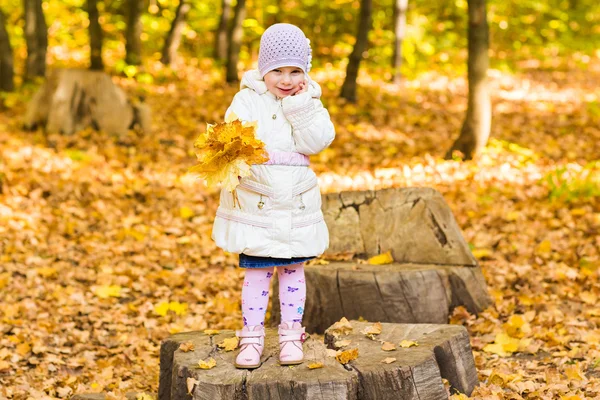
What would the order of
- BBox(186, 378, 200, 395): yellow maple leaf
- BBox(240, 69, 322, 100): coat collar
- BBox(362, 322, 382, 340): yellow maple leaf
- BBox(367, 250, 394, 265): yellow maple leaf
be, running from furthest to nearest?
BBox(367, 250, 394, 265): yellow maple leaf < BBox(362, 322, 382, 340): yellow maple leaf < BBox(240, 69, 322, 100): coat collar < BBox(186, 378, 200, 395): yellow maple leaf

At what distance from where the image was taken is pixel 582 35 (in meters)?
23.0

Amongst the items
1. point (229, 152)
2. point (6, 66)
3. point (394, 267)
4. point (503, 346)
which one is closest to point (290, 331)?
point (229, 152)

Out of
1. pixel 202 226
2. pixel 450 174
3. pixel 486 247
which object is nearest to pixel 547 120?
pixel 450 174

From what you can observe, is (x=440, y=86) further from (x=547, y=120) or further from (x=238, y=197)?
(x=238, y=197)

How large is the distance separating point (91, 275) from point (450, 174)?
484cm

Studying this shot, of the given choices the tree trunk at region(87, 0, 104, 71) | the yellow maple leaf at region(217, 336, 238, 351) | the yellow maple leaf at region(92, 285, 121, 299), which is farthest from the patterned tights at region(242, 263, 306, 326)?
the tree trunk at region(87, 0, 104, 71)

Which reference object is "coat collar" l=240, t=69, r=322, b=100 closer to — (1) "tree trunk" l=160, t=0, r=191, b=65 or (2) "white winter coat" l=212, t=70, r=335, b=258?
(2) "white winter coat" l=212, t=70, r=335, b=258

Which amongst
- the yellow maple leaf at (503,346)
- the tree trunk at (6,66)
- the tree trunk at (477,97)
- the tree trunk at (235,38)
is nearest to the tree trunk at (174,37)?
the tree trunk at (235,38)

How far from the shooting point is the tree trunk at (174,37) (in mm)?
15586

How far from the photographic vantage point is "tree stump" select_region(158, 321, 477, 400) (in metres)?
3.53

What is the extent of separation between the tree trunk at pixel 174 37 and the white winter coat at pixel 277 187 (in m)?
12.5

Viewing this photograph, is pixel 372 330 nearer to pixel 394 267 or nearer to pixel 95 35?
pixel 394 267

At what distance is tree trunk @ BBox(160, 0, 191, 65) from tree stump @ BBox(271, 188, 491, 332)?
10.6 m

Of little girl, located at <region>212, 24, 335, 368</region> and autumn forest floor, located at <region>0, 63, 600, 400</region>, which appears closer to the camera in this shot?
little girl, located at <region>212, 24, 335, 368</region>
